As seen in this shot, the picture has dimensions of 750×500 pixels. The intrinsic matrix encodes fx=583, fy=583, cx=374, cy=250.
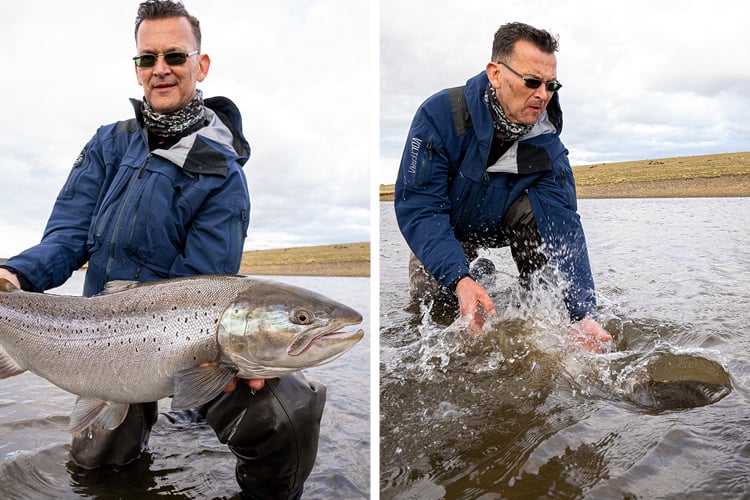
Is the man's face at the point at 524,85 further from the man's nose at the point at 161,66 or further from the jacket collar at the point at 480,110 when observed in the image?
the man's nose at the point at 161,66

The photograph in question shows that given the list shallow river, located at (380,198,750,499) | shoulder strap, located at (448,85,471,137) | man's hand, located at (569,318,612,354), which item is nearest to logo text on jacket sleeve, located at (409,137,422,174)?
shoulder strap, located at (448,85,471,137)

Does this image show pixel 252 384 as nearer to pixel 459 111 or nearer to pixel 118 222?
pixel 118 222

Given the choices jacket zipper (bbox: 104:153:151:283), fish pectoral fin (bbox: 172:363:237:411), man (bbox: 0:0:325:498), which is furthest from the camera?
jacket zipper (bbox: 104:153:151:283)

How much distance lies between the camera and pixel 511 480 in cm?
272

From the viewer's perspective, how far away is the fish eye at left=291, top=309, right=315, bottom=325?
283 centimetres

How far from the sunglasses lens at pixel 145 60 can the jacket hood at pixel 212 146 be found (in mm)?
264

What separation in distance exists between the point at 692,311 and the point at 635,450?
11.1ft

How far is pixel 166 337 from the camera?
9.53ft

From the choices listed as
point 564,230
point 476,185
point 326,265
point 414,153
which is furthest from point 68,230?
point 326,265

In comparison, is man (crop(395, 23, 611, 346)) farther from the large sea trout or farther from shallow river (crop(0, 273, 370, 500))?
the large sea trout

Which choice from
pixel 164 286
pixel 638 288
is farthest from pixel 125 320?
pixel 638 288

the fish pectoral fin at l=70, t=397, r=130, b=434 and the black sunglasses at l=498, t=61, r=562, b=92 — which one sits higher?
the black sunglasses at l=498, t=61, r=562, b=92

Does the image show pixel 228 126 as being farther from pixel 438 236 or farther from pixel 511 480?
pixel 511 480

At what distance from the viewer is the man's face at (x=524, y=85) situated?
5082mm
